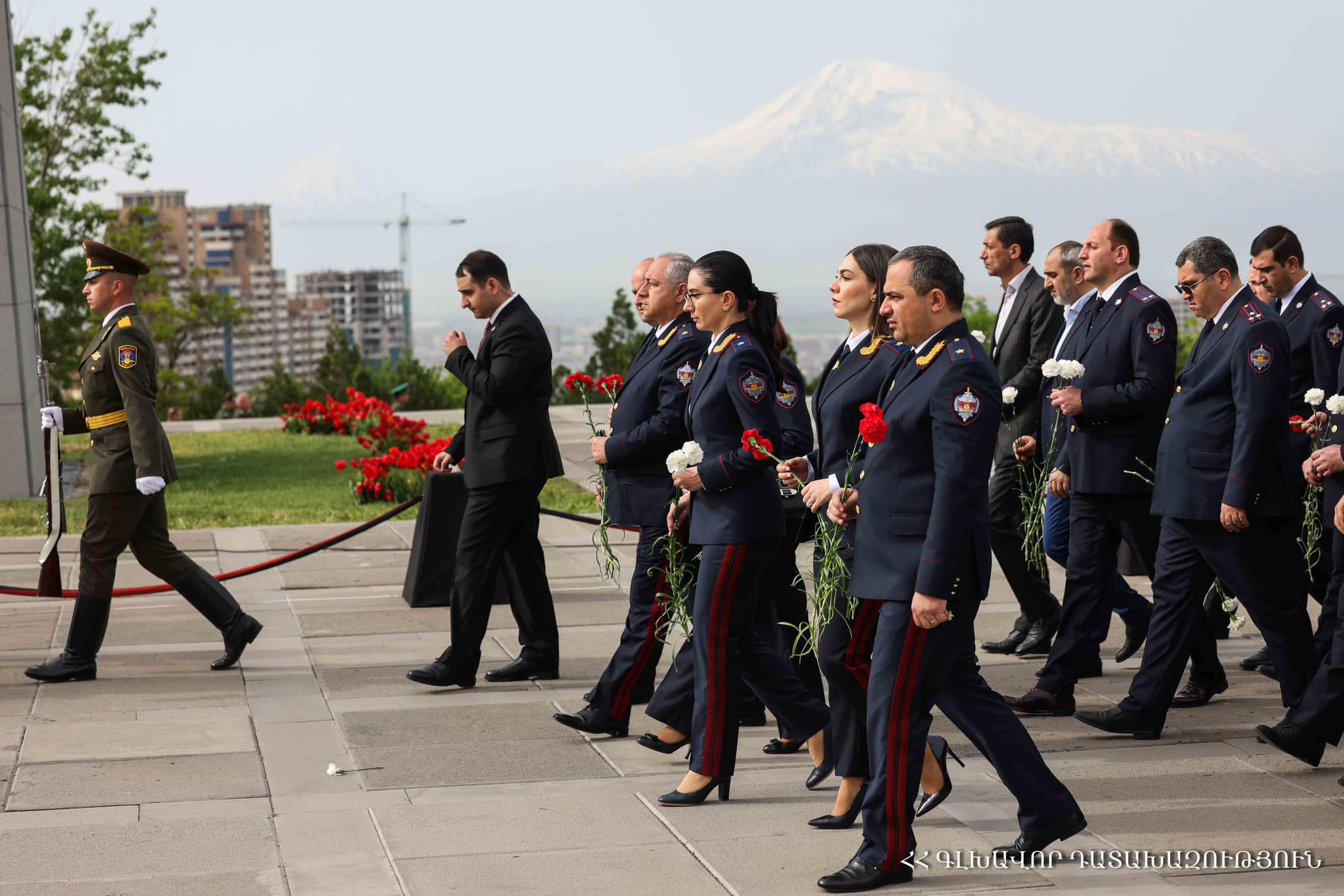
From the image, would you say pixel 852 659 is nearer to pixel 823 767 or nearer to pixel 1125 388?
pixel 823 767

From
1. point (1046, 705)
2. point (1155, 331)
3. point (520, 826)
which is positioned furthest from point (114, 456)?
point (1155, 331)

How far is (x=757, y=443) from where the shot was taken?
5.03 metres

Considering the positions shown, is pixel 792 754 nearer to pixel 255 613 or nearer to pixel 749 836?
pixel 749 836

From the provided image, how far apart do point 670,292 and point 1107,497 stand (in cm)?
216

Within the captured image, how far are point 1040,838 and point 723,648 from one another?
4.00 feet

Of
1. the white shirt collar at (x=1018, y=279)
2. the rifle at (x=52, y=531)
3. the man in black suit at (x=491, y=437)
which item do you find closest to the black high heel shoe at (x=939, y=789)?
the man in black suit at (x=491, y=437)

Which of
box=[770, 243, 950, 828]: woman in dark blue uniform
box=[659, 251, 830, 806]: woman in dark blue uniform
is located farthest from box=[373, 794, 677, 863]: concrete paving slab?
box=[770, 243, 950, 828]: woman in dark blue uniform

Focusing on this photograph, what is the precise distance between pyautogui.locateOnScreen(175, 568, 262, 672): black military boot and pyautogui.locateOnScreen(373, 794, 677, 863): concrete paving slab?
2627mm

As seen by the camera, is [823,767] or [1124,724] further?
[1124,724]

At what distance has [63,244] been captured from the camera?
85.8 ft

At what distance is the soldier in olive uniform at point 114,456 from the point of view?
23.9 feet

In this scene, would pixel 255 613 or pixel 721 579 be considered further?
pixel 255 613

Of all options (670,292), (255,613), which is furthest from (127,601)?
(670,292)

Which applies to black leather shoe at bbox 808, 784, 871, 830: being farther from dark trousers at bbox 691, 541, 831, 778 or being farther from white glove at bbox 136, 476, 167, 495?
white glove at bbox 136, 476, 167, 495
